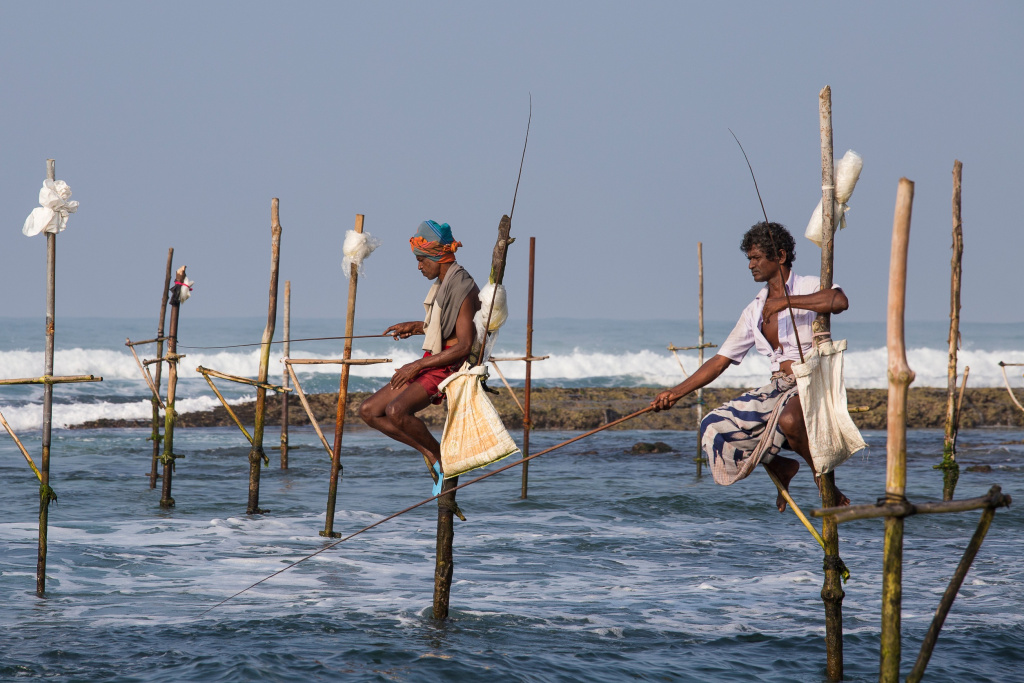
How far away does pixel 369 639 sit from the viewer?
6297 mm

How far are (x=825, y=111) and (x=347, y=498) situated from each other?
8714mm

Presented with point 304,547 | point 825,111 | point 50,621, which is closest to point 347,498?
point 304,547

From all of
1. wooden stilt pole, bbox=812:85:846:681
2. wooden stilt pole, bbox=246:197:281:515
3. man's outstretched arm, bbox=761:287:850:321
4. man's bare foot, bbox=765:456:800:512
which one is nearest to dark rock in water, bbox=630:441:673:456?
wooden stilt pole, bbox=246:197:281:515

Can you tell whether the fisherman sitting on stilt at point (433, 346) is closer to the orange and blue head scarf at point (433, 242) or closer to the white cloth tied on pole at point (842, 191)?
the orange and blue head scarf at point (433, 242)

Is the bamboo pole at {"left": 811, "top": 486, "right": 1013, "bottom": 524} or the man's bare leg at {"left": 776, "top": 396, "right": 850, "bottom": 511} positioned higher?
the man's bare leg at {"left": 776, "top": 396, "right": 850, "bottom": 511}

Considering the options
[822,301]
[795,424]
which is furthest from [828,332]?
[795,424]

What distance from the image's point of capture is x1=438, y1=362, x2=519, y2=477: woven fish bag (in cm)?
578

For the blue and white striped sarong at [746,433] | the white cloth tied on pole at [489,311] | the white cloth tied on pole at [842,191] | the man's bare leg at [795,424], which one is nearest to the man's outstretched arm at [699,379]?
the blue and white striped sarong at [746,433]

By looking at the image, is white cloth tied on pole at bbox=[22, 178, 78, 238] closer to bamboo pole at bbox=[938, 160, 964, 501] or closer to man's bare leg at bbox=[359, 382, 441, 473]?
man's bare leg at bbox=[359, 382, 441, 473]

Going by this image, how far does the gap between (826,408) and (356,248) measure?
191 inches

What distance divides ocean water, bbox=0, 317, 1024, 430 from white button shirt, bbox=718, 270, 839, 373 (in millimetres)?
17054

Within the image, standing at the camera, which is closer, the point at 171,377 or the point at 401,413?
the point at 401,413

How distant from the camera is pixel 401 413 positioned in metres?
6.02

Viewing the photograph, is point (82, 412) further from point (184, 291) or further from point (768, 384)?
point (768, 384)
